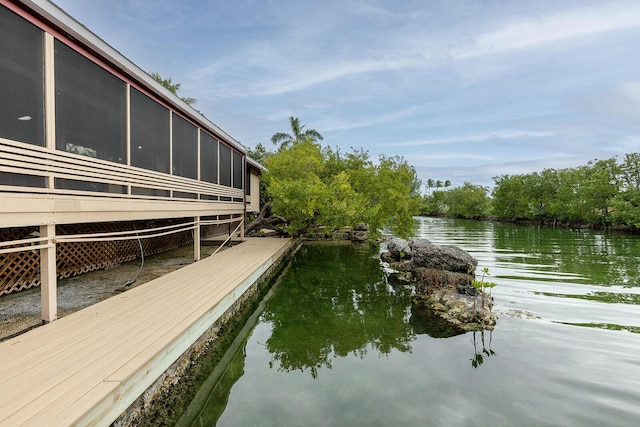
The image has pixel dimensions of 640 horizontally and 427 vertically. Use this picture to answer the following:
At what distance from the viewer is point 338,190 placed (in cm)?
1255

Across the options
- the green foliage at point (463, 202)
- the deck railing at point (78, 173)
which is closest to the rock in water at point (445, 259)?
the deck railing at point (78, 173)

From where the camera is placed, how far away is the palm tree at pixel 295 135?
101 feet

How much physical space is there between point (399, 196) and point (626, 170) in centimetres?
2341

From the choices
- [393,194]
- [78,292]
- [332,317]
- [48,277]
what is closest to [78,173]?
[48,277]

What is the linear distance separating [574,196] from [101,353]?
116 ft

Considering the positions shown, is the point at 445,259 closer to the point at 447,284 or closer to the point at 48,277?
the point at 447,284

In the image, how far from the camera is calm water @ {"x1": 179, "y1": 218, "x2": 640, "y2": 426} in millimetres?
3018

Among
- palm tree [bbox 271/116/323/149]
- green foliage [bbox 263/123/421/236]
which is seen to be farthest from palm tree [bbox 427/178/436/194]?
green foliage [bbox 263/123/421/236]

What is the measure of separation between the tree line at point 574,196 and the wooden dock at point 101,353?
39.2 feet

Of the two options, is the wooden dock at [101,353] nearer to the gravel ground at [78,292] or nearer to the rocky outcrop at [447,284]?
the gravel ground at [78,292]

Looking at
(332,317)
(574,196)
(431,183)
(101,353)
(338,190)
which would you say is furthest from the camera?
(431,183)

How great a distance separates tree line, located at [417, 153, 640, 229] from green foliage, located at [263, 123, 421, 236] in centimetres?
161

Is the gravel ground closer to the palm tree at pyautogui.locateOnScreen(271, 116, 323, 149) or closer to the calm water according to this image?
the calm water

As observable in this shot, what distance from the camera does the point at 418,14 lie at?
16.1 metres
